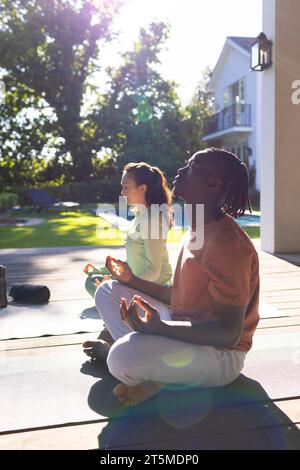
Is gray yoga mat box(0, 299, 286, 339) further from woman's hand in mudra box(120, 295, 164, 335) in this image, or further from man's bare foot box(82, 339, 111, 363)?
woman's hand in mudra box(120, 295, 164, 335)

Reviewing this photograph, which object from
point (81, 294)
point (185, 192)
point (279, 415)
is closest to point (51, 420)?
point (279, 415)

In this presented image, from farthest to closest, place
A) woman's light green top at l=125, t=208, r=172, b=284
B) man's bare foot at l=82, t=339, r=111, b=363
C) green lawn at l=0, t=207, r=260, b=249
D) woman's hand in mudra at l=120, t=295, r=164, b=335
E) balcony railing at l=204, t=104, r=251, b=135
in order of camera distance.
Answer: balcony railing at l=204, t=104, r=251, b=135
green lawn at l=0, t=207, r=260, b=249
woman's light green top at l=125, t=208, r=172, b=284
man's bare foot at l=82, t=339, r=111, b=363
woman's hand in mudra at l=120, t=295, r=164, b=335

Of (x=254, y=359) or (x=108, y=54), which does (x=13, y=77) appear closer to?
(x=108, y=54)

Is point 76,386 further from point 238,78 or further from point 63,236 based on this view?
point 238,78

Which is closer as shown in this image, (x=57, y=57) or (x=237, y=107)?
(x=237, y=107)

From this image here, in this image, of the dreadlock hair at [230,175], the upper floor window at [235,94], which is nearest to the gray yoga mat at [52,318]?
the dreadlock hair at [230,175]

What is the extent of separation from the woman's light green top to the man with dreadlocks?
0.67 m

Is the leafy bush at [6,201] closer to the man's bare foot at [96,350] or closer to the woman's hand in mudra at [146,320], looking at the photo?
the man's bare foot at [96,350]

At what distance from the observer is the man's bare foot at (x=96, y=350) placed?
8.14ft

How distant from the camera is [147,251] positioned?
277 cm

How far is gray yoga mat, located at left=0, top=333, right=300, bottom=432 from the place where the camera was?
78.1 inches

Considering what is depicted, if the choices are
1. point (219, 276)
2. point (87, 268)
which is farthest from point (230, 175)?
point (87, 268)

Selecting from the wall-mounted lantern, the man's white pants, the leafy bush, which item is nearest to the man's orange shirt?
the man's white pants

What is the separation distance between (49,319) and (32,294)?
519 mm
